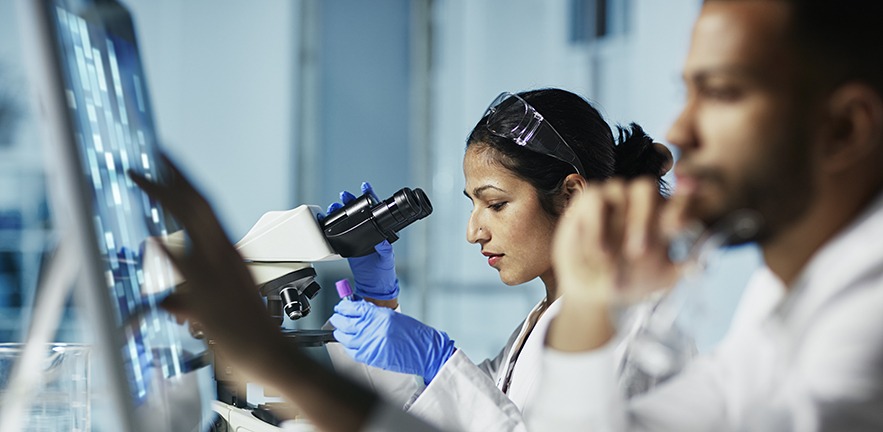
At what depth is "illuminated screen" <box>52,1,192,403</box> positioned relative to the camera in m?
0.65

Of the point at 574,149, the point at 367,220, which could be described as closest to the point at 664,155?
the point at 574,149

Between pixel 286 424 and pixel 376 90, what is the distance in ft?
15.1

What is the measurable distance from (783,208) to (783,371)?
137mm

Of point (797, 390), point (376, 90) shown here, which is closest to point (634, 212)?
point (797, 390)

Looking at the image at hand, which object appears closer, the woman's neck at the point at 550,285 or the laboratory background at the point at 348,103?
the woman's neck at the point at 550,285

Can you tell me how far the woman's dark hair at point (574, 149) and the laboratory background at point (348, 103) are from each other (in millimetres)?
2436

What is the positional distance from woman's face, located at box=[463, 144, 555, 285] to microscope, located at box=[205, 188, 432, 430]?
25 centimetres

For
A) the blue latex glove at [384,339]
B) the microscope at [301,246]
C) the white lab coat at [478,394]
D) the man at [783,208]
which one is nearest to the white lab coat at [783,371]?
the man at [783,208]

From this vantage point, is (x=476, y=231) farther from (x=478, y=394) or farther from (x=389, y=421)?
(x=389, y=421)

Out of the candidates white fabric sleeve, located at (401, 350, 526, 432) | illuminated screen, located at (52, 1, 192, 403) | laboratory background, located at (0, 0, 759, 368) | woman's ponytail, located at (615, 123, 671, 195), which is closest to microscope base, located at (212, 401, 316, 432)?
white fabric sleeve, located at (401, 350, 526, 432)

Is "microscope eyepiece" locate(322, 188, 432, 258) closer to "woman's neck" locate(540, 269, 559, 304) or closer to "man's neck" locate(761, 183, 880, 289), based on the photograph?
"woman's neck" locate(540, 269, 559, 304)

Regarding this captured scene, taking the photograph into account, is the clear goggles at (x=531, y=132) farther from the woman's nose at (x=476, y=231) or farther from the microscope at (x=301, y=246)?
the microscope at (x=301, y=246)

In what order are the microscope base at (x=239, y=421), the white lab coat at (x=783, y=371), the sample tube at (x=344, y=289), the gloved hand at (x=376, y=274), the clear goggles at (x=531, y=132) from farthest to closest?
1. the gloved hand at (x=376, y=274)
2. the clear goggles at (x=531, y=132)
3. the sample tube at (x=344, y=289)
4. the microscope base at (x=239, y=421)
5. the white lab coat at (x=783, y=371)

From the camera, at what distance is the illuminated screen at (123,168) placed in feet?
2.12
